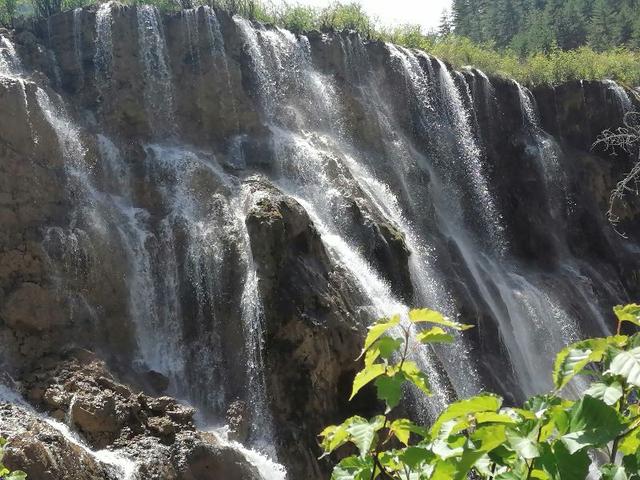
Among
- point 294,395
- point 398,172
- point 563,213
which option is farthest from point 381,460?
point 563,213

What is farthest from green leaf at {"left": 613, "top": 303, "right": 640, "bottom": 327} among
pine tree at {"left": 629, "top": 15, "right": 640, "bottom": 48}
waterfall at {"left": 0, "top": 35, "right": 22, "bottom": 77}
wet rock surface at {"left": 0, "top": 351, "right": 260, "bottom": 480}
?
pine tree at {"left": 629, "top": 15, "right": 640, "bottom": 48}

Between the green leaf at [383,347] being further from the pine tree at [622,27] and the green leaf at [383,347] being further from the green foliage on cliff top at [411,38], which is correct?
the pine tree at [622,27]

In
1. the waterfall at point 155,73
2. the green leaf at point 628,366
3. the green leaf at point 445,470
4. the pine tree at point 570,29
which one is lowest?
the green leaf at point 445,470

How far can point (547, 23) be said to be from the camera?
48688 mm

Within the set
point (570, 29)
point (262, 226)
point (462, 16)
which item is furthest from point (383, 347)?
point (462, 16)

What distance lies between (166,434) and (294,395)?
242 cm

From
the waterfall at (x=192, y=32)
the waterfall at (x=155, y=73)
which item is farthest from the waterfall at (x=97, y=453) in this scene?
the waterfall at (x=192, y=32)

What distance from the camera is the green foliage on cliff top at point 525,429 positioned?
5.58ft

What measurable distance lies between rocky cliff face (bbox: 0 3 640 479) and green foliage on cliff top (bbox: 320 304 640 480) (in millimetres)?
6847

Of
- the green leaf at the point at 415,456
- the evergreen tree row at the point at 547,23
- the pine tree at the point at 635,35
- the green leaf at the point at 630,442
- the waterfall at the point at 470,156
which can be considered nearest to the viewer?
the green leaf at the point at 630,442

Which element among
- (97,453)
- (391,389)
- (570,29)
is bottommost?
(97,453)

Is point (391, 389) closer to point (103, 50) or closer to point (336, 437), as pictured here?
point (336, 437)

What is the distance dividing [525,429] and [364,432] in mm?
514

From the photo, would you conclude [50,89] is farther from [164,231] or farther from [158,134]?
[164,231]
